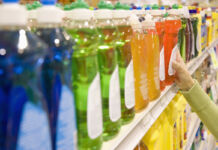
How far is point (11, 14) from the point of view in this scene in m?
0.41

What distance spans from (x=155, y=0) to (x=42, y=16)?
152cm

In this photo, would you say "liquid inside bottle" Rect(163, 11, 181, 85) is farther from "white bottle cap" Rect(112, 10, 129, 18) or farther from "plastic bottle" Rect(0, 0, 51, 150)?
"plastic bottle" Rect(0, 0, 51, 150)

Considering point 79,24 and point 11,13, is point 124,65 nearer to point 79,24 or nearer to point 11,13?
point 79,24

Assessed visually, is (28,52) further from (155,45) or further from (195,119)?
(195,119)

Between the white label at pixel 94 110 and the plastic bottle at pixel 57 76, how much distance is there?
69 millimetres

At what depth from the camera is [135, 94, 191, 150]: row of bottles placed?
4.16ft

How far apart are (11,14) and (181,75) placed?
3.92 ft

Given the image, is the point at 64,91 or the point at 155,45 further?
the point at 155,45

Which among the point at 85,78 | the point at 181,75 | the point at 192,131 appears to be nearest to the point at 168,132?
the point at 181,75

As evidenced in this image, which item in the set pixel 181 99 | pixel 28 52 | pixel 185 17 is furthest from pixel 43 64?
pixel 181 99

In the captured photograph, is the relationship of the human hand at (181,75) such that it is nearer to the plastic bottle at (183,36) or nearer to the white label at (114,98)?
the plastic bottle at (183,36)

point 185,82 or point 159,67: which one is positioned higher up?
point 159,67

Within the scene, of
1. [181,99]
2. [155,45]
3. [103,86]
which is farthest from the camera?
[181,99]

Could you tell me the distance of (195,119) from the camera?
2.60 metres
